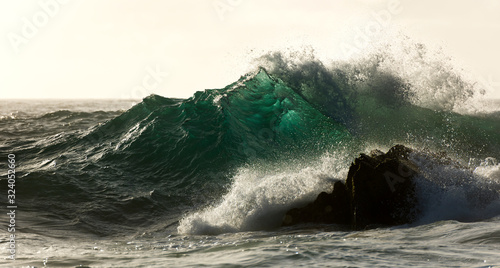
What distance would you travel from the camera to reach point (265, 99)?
12242 millimetres

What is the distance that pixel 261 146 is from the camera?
10547 millimetres

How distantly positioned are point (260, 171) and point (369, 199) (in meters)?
2.90

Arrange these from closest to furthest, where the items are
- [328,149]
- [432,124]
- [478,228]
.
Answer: [478,228] → [328,149] → [432,124]

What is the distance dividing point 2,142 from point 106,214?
21.5 ft

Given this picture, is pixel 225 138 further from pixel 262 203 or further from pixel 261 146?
pixel 262 203

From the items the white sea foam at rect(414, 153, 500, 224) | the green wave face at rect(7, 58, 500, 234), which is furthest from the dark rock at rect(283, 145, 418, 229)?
the green wave face at rect(7, 58, 500, 234)

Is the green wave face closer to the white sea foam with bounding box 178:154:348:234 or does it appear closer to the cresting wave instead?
the cresting wave

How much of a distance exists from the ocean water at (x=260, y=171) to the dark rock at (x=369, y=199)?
0.63 ft

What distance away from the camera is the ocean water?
4.89 metres

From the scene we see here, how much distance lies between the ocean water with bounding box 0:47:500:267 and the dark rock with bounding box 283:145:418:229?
0.19 m

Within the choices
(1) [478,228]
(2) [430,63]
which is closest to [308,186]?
(1) [478,228]

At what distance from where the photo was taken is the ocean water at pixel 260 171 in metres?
4.89

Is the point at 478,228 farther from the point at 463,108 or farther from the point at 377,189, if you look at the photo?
the point at 463,108

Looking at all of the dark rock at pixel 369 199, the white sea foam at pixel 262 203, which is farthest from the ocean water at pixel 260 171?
the dark rock at pixel 369 199
